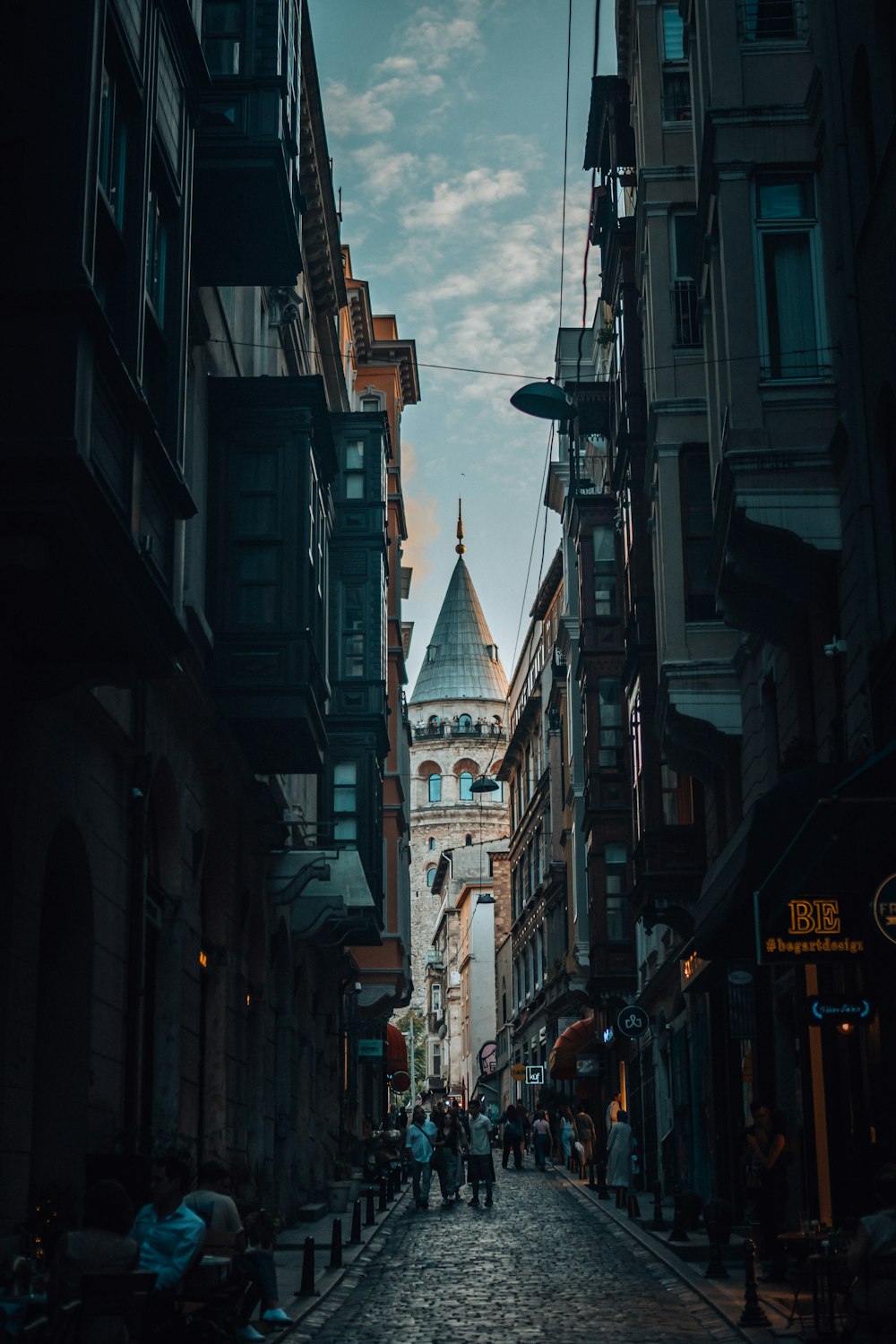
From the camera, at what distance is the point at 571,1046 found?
4825 centimetres

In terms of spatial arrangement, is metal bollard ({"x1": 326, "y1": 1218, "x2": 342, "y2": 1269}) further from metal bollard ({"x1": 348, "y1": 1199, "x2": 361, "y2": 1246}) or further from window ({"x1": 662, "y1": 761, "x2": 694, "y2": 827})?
window ({"x1": 662, "y1": 761, "x2": 694, "y2": 827})

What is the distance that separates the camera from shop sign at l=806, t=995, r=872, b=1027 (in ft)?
48.1

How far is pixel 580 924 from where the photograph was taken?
48812mm

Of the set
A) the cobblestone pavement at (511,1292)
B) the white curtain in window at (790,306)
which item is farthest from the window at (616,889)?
the white curtain in window at (790,306)

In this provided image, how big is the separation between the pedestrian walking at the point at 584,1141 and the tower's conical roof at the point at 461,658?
4653 inches

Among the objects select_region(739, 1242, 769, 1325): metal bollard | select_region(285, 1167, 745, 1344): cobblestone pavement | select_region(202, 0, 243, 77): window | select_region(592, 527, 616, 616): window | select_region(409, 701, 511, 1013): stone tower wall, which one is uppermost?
select_region(409, 701, 511, 1013): stone tower wall

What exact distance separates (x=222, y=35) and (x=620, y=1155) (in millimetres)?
19405

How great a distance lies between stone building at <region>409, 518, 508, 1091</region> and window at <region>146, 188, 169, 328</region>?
135m

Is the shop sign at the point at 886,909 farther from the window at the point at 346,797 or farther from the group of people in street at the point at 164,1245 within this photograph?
the window at the point at 346,797

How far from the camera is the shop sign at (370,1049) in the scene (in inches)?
1917

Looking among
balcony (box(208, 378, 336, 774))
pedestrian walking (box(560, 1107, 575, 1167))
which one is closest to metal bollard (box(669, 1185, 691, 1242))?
balcony (box(208, 378, 336, 774))

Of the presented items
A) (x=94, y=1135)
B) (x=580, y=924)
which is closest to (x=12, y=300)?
(x=94, y=1135)

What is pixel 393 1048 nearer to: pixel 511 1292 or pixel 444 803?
pixel 511 1292

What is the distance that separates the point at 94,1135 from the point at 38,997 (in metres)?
1.20
